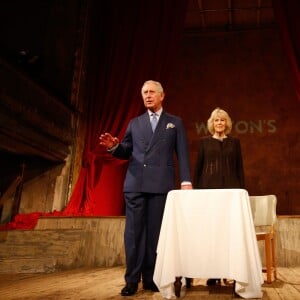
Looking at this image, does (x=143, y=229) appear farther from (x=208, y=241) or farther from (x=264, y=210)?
(x=264, y=210)

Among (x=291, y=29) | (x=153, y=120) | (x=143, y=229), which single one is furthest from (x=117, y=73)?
(x=143, y=229)

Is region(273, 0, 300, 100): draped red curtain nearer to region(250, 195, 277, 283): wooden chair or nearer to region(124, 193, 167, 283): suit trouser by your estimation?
region(250, 195, 277, 283): wooden chair

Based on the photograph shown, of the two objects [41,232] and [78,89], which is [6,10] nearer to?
[78,89]

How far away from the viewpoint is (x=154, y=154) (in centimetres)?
244

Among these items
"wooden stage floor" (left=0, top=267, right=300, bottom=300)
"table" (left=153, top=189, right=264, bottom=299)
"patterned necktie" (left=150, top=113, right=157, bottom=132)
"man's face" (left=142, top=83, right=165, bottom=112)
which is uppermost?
"man's face" (left=142, top=83, right=165, bottom=112)

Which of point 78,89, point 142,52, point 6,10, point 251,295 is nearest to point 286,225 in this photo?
point 251,295

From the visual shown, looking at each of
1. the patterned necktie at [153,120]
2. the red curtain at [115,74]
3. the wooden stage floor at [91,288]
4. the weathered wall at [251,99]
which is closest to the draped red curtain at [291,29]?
the red curtain at [115,74]

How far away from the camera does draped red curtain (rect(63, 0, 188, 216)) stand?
15.6 feet

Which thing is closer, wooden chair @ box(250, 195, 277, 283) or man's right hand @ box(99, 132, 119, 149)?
man's right hand @ box(99, 132, 119, 149)

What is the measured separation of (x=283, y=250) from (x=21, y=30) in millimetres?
4819

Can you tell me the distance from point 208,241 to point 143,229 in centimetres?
45

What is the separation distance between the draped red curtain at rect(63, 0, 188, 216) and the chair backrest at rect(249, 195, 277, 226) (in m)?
1.99

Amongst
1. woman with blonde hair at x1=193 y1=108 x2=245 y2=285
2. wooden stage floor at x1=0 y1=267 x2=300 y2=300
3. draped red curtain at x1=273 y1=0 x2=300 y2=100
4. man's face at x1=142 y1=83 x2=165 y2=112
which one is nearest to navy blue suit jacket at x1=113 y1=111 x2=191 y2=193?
man's face at x1=142 y1=83 x2=165 y2=112

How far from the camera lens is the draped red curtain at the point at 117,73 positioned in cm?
475
